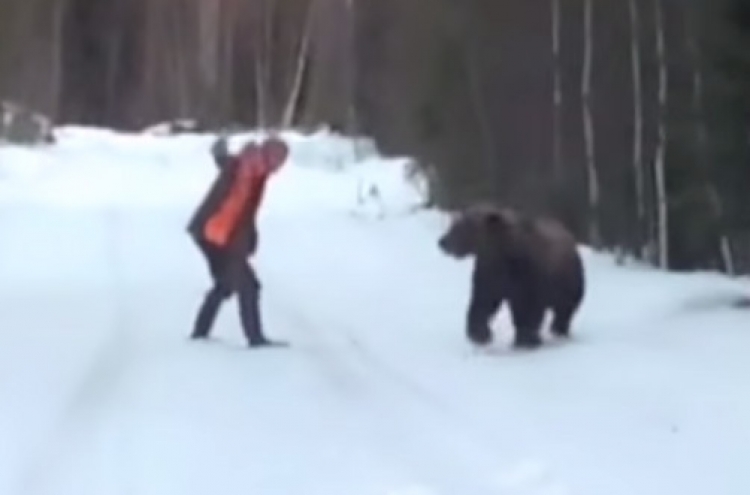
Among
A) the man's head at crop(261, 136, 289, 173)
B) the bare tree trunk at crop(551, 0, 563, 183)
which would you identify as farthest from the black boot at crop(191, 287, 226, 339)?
the bare tree trunk at crop(551, 0, 563, 183)

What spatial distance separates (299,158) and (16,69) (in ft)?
63.7

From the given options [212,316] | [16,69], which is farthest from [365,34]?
[212,316]

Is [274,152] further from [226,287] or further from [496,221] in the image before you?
[496,221]

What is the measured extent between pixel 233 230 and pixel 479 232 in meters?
1.85

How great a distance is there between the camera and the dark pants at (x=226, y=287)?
13.9 m

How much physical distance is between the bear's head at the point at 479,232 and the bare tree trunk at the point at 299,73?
40992mm

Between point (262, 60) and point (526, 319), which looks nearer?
point (526, 319)

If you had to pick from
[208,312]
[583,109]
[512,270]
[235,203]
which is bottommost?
[583,109]

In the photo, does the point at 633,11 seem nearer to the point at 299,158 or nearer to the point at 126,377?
the point at 126,377

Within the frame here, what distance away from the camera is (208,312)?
14.1 metres

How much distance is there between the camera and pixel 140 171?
38.4 metres

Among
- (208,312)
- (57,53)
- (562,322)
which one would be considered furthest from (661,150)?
(57,53)

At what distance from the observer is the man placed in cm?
1392

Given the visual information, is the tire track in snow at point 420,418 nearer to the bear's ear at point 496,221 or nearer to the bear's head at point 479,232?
the bear's head at point 479,232
